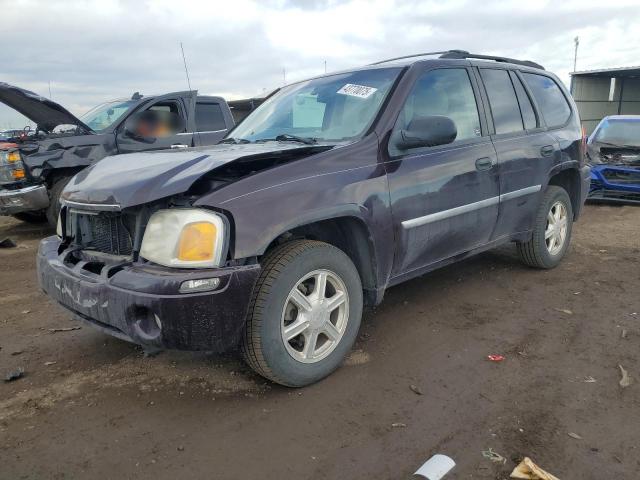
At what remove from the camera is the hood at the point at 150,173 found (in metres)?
2.52

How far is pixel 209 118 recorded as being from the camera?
8.02m

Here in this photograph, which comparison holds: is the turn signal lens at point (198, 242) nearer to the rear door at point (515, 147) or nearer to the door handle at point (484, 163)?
the door handle at point (484, 163)

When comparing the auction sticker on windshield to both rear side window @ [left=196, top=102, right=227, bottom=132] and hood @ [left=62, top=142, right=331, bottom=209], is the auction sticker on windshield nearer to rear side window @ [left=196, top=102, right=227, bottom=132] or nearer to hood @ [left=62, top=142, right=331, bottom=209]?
hood @ [left=62, top=142, right=331, bottom=209]

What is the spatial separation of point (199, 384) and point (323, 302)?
2.78 feet

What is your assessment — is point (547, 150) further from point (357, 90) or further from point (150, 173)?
point (150, 173)

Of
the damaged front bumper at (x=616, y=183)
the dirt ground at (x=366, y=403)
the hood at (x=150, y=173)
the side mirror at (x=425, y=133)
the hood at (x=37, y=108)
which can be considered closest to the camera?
the dirt ground at (x=366, y=403)

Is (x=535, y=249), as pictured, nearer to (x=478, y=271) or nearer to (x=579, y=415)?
(x=478, y=271)

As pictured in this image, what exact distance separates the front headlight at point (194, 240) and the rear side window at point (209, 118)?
5.69 meters

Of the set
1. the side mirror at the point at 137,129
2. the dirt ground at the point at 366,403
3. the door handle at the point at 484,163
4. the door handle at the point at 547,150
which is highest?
the side mirror at the point at 137,129

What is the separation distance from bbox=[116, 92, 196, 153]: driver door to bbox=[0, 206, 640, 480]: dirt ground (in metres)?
3.64

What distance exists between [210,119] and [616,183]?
265 inches

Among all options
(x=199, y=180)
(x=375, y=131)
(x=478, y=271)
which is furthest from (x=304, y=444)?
(x=478, y=271)

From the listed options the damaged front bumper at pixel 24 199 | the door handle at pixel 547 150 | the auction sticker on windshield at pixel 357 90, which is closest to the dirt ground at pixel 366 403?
the door handle at pixel 547 150

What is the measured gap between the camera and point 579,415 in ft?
8.36
